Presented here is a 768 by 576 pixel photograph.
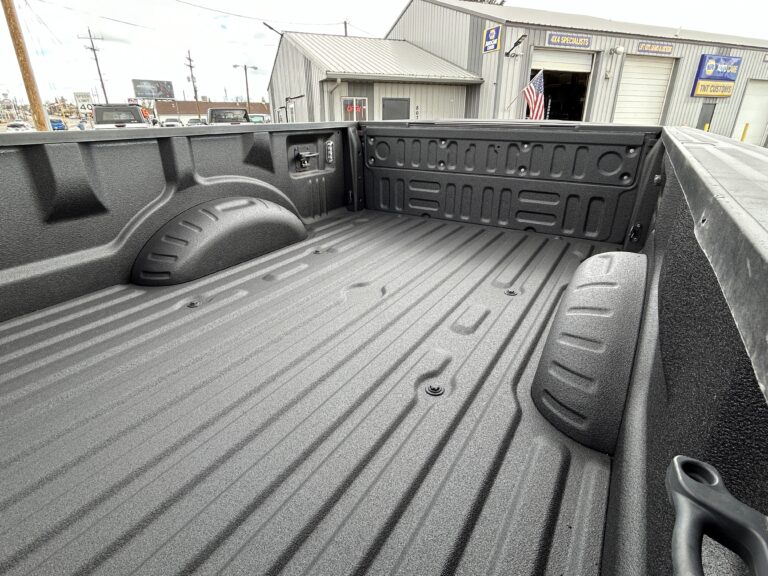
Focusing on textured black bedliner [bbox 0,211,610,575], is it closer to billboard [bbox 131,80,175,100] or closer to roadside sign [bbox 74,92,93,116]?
billboard [bbox 131,80,175,100]

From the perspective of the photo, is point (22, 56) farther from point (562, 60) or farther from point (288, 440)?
point (562, 60)

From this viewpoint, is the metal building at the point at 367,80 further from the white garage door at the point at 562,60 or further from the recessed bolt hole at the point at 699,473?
the recessed bolt hole at the point at 699,473

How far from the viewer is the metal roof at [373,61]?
12.0 metres

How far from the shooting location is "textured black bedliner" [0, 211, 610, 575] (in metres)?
0.89

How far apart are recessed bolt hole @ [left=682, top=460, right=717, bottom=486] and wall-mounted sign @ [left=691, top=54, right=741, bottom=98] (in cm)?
1914

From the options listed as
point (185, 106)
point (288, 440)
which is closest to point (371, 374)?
point (288, 440)

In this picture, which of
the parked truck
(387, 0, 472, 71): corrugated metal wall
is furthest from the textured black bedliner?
(387, 0, 472, 71): corrugated metal wall

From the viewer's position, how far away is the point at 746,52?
48.7 ft

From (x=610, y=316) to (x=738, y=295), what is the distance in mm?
940

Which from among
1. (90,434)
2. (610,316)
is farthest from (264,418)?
(610,316)

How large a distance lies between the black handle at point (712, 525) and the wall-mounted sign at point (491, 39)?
47.6 ft

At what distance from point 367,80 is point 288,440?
1294 cm

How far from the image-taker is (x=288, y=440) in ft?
3.82

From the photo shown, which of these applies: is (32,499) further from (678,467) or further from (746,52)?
(746,52)
